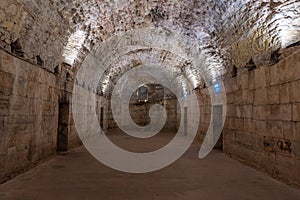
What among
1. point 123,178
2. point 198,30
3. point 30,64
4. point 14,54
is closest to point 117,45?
point 198,30

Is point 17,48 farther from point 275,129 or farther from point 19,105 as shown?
point 275,129

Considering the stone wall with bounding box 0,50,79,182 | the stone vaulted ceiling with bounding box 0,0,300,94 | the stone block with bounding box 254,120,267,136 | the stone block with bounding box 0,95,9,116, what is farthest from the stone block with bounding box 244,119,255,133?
the stone block with bounding box 0,95,9,116

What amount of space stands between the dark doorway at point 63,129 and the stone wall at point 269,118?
189 inches

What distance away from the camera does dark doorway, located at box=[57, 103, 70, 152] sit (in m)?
7.23

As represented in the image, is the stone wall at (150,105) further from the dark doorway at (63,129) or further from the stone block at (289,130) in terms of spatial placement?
the stone block at (289,130)

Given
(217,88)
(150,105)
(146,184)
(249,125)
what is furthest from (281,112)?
(150,105)

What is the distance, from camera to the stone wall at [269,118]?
3918mm

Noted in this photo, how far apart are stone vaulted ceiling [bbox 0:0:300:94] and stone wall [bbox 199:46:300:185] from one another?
1.29ft

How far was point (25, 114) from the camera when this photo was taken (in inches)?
180

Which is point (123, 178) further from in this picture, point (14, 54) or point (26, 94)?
point (14, 54)

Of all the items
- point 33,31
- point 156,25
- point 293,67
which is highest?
point 156,25

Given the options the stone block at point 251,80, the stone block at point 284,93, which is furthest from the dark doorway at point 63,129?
the stone block at point 284,93

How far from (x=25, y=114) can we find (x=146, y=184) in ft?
8.75

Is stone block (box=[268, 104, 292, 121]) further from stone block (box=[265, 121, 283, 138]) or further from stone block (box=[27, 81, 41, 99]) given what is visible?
stone block (box=[27, 81, 41, 99])
